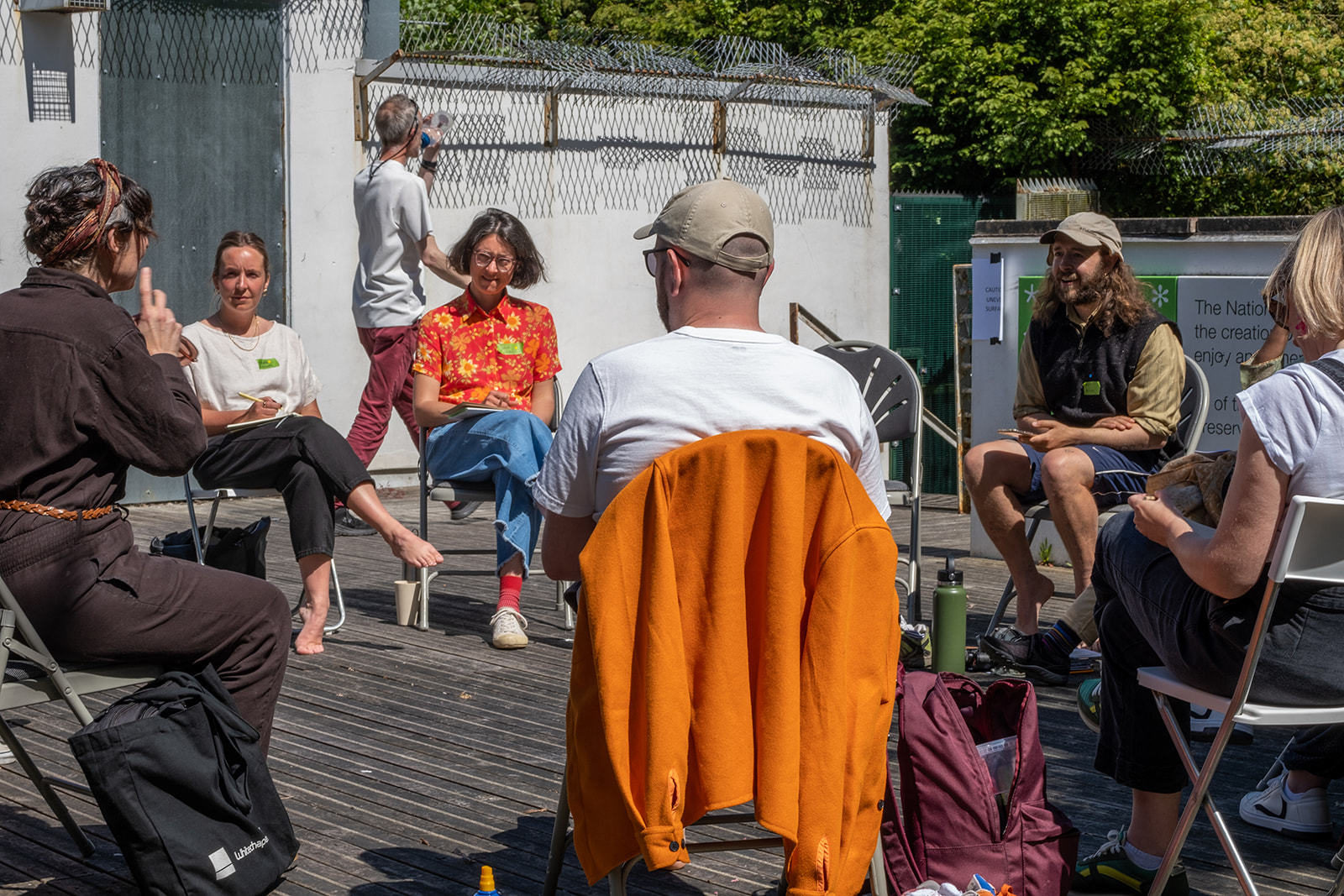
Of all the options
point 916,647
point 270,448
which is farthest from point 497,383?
point 916,647

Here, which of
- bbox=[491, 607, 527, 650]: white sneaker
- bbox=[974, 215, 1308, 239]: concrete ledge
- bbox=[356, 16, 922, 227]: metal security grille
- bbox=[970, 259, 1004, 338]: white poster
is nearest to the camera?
bbox=[491, 607, 527, 650]: white sneaker

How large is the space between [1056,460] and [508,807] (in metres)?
2.60

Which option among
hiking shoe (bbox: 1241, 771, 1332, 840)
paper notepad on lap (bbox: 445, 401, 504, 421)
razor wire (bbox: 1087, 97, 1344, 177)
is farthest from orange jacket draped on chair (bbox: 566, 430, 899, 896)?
razor wire (bbox: 1087, 97, 1344, 177)

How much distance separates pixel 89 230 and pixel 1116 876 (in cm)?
276

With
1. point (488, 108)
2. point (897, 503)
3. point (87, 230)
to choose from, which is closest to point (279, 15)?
point (488, 108)

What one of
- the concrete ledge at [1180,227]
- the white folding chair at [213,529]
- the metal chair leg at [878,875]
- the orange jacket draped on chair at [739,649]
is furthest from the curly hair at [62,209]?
the concrete ledge at [1180,227]

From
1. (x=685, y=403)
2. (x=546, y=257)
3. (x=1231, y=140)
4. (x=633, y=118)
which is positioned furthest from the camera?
(x=1231, y=140)

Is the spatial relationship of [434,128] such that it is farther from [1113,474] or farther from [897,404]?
[1113,474]

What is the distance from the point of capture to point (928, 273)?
13289 mm

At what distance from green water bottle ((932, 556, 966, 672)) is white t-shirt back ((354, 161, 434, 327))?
4.48 m

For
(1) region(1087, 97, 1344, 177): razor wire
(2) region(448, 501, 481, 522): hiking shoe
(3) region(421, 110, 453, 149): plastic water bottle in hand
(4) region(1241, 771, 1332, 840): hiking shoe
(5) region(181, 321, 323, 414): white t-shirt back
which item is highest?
(1) region(1087, 97, 1344, 177): razor wire

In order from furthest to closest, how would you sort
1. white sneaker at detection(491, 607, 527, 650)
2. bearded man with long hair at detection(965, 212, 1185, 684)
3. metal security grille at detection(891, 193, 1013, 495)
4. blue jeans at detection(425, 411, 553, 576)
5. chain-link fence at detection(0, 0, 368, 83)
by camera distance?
metal security grille at detection(891, 193, 1013, 495) < chain-link fence at detection(0, 0, 368, 83) < blue jeans at detection(425, 411, 553, 576) < white sneaker at detection(491, 607, 527, 650) < bearded man with long hair at detection(965, 212, 1185, 684)

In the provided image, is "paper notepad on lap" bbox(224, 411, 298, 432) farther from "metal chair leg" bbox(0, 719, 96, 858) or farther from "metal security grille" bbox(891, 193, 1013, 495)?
"metal security grille" bbox(891, 193, 1013, 495)

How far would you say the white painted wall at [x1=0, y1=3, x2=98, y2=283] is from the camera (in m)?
9.07
